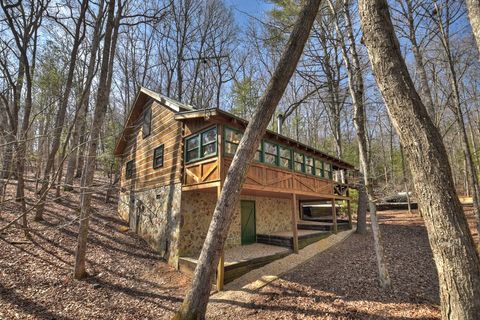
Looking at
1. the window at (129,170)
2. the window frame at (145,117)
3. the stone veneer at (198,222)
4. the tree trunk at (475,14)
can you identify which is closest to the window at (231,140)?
the stone veneer at (198,222)

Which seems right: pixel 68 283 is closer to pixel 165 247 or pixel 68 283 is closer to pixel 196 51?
pixel 165 247

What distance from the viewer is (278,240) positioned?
10898 millimetres

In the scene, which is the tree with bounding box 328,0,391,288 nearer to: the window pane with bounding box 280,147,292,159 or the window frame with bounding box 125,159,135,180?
the window pane with bounding box 280,147,292,159

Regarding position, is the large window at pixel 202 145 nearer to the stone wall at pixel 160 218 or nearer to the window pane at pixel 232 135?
the window pane at pixel 232 135

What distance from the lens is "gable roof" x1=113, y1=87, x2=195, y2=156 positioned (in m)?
10.1

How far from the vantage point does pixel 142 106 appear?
13.8 metres

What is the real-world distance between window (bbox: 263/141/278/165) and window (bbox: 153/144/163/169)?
15.0 feet

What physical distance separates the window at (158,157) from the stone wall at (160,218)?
1.07 meters

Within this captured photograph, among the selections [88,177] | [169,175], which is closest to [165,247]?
[169,175]

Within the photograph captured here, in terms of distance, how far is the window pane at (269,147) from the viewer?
10127mm

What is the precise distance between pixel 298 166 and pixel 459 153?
23084 millimetres

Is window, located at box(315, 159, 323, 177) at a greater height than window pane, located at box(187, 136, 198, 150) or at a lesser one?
lesser

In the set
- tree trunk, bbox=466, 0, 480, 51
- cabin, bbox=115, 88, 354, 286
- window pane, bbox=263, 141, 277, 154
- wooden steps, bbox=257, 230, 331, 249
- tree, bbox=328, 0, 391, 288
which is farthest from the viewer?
wooden steps, bbox=257, 230, 331, 249

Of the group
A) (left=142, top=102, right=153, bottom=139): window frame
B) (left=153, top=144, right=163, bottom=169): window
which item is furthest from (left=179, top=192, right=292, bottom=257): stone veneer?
(left=142, top=102, right=153, bottom=139): window frame
